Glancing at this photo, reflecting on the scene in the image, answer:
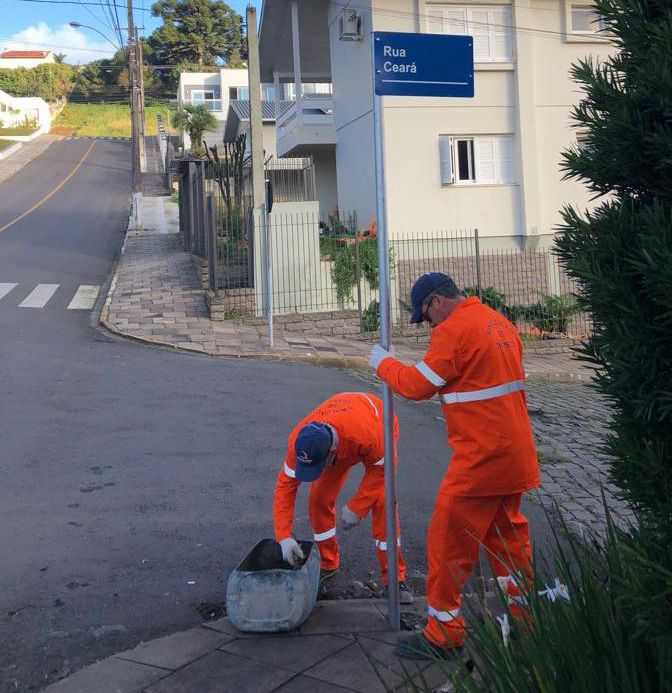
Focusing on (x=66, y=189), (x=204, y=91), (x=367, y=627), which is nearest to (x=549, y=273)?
(x=367, y=627)

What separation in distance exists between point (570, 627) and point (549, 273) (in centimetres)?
1564

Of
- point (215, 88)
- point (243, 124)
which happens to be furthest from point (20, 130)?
point (243, 124)

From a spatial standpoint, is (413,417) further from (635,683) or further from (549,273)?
(549,273)

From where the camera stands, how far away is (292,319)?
14.6 metres

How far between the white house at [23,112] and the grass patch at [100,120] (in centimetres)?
131

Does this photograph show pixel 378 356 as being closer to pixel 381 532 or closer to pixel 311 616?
pixel 381 532

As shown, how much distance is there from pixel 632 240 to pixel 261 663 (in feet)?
8.23

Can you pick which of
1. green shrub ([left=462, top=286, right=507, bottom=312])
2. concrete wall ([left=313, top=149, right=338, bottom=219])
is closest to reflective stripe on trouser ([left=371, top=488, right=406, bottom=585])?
green shrub ([left=462, top=286, right=507, bottom=312])

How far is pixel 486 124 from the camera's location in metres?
17.9

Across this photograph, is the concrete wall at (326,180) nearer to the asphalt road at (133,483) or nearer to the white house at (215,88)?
the asphalt road at (133,483)

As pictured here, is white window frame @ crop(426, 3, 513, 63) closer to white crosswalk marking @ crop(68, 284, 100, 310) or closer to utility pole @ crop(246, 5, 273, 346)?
utility pole @ crop(246, 5, 273, 346)

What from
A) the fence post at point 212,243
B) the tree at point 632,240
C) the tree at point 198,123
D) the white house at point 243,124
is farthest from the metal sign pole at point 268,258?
the tree at point 198,123

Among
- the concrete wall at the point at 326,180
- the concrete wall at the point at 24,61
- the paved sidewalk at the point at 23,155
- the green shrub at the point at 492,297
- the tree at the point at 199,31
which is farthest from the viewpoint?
the concrete wall at the point at 24,61

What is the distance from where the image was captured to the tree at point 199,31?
8038 cm
